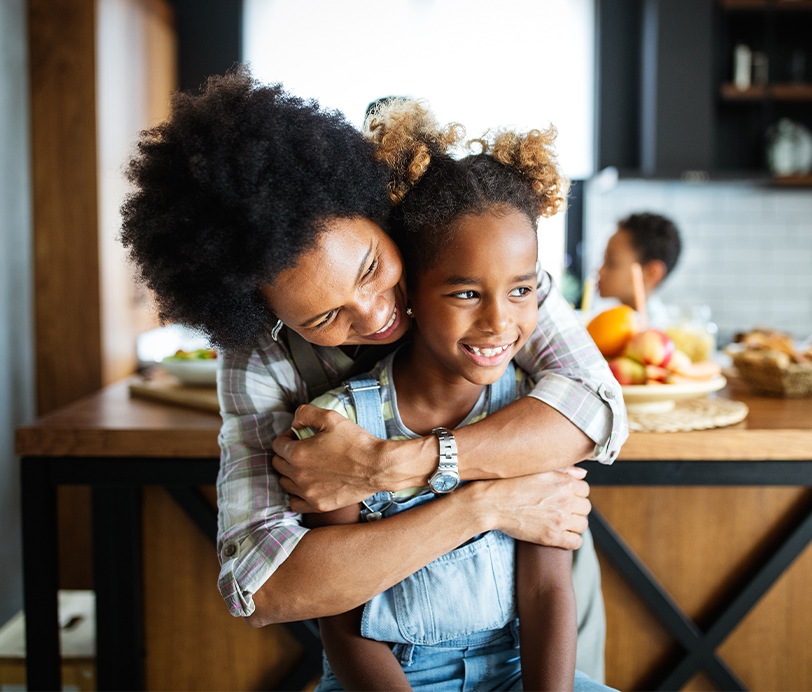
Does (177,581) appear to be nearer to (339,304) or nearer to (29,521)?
(29,521)

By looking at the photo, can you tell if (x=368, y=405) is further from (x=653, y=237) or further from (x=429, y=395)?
(x=653, y=237)

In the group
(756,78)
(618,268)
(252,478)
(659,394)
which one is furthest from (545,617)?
(756,78)

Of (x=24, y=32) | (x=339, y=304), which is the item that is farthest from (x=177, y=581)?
(x=24, y=32)

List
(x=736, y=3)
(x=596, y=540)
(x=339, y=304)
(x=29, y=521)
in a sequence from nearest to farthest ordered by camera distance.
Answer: (x=339, y=304) < (x=29, y=521) < (x=596, y=540) < (x=736, y=3)

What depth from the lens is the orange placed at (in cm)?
164

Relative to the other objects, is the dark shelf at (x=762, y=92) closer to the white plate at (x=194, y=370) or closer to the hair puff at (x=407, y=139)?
the white plate at (x=194, y=370)

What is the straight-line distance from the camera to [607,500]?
1.80 metres

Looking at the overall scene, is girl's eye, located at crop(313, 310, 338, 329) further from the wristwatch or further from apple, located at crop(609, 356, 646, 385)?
apple, located at crop(609, 356, 646, 385)

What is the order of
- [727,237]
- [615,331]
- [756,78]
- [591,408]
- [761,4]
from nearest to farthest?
1. [591,408]
2. [615,331]
3. [761,4]
4. [756,78]
5. [727,237]

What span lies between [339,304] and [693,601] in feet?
4.07

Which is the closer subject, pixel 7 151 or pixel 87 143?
pixel 7 151

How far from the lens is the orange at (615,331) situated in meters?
1.64

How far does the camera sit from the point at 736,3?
4.12 metres

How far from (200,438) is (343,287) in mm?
641
